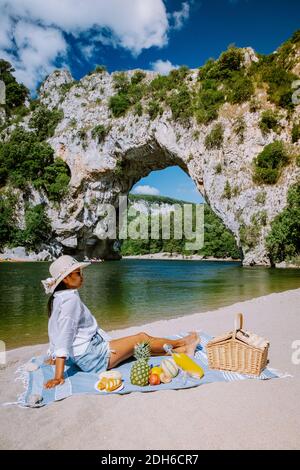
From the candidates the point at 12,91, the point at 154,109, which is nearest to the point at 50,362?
the point at 154,109

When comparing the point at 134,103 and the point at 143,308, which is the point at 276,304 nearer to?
the point at 143,308

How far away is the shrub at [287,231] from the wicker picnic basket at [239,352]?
21524 mm

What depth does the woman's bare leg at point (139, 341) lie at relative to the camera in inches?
162

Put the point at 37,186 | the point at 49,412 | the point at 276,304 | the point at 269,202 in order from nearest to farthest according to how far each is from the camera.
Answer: the point at 49,412, the point at 276,304, the point at 269,202, the point at 37,186

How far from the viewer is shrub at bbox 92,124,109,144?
3525 centimetres

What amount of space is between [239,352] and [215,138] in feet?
88.1

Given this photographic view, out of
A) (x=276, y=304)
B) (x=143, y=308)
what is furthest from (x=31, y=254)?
(x=276, y=304)

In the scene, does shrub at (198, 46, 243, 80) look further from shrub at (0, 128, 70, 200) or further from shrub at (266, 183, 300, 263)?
shrub at (0, 128, 70, 200)

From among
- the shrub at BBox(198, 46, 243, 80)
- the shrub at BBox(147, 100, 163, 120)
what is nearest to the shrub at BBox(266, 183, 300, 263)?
the shrub at BBox(198, 46, 243, 80)

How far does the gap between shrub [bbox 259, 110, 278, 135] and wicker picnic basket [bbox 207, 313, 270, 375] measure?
25970mm

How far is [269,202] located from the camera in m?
26.0

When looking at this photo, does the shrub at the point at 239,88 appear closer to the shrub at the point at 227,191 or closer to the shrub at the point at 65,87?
the shrub at the point at 227,191

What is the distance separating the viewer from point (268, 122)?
26.3m
